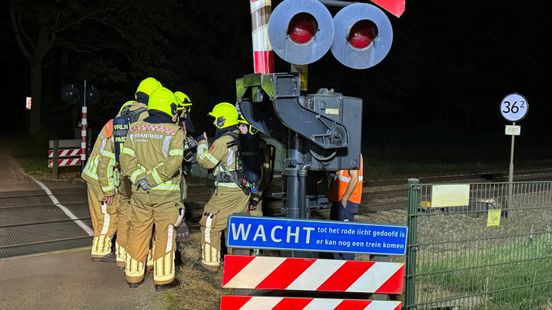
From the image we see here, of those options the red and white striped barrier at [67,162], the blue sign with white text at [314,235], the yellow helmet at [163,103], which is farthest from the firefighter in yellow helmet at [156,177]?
the red and white striped barrier at [67,162]

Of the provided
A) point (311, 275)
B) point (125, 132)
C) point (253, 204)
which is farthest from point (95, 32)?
point (311, 275)

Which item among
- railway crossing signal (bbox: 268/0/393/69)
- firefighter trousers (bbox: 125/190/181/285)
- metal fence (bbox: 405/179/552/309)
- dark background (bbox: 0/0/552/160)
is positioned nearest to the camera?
railway crossing signal (bbox: 268/0/393/69)

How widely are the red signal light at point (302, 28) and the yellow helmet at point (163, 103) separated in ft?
6.91

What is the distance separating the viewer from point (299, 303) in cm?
418

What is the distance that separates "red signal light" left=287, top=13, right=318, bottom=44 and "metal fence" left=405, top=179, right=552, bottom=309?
56.0 inches

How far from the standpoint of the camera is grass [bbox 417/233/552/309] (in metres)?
5.02

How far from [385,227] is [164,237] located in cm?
272

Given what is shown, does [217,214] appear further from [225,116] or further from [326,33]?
[326,33]

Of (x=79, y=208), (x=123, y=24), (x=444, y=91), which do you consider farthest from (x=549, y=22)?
(x=79, y=208)

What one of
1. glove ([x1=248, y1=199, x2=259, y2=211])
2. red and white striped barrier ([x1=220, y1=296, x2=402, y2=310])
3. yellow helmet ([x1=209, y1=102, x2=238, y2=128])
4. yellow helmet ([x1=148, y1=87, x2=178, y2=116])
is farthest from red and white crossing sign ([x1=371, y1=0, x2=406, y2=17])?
glove ([x1=248, y1=199, x2=259, y2=211])

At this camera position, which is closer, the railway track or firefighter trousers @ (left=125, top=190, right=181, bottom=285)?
firefighter trousers @ (left=125, top=190, right=181, bottom=285)

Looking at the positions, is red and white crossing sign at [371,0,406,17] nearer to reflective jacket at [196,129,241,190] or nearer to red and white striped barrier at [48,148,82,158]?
reflective jacket at [196,129,241,190]

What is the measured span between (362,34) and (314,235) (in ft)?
5.41

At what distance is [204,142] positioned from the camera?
6.84 m
